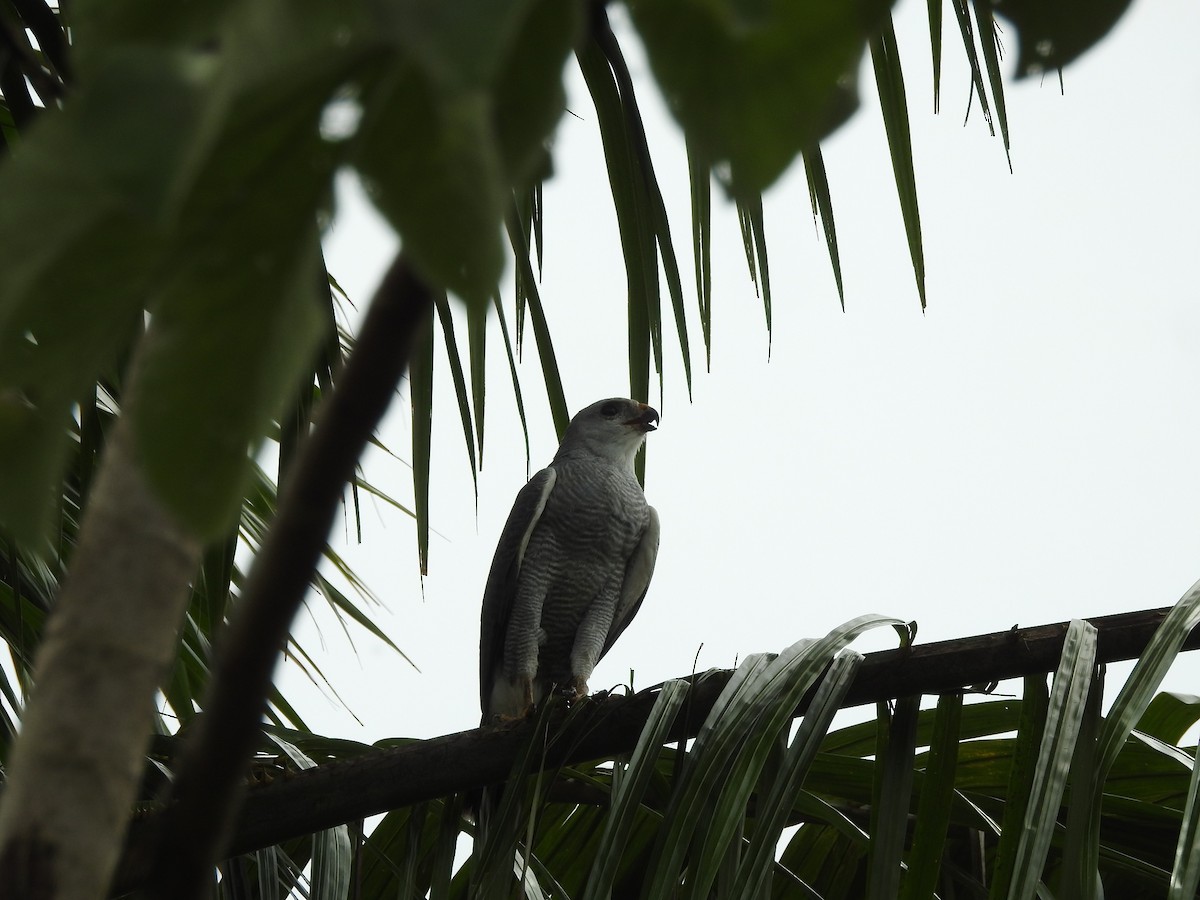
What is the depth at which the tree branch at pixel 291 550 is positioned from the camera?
39cm

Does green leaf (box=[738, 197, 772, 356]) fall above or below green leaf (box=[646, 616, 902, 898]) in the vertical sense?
above

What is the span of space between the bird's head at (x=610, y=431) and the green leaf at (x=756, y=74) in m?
5.52

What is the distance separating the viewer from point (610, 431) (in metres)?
6.10

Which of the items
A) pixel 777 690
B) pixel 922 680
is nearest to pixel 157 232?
pixel 777 690

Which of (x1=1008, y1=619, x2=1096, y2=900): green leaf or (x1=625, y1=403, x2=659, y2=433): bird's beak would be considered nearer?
(x1=1008, y1=619, x2=1096, y2=900): green leaf

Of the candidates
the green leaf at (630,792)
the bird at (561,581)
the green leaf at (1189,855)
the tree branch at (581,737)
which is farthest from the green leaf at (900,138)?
the bird at (561,581)

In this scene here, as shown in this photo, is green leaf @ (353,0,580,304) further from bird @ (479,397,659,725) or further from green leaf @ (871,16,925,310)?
bird @ (479,397,659,725)

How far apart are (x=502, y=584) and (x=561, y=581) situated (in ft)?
0.86

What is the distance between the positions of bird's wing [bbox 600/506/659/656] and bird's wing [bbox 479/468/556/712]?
1.65 ft

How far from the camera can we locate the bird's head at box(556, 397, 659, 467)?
5.99m

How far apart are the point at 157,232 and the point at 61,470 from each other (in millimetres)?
116

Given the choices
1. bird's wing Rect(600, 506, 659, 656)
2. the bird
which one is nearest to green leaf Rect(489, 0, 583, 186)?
the bird

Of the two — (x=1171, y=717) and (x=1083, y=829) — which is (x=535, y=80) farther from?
(x=1171, y=717)

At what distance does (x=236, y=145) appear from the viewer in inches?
14.7
